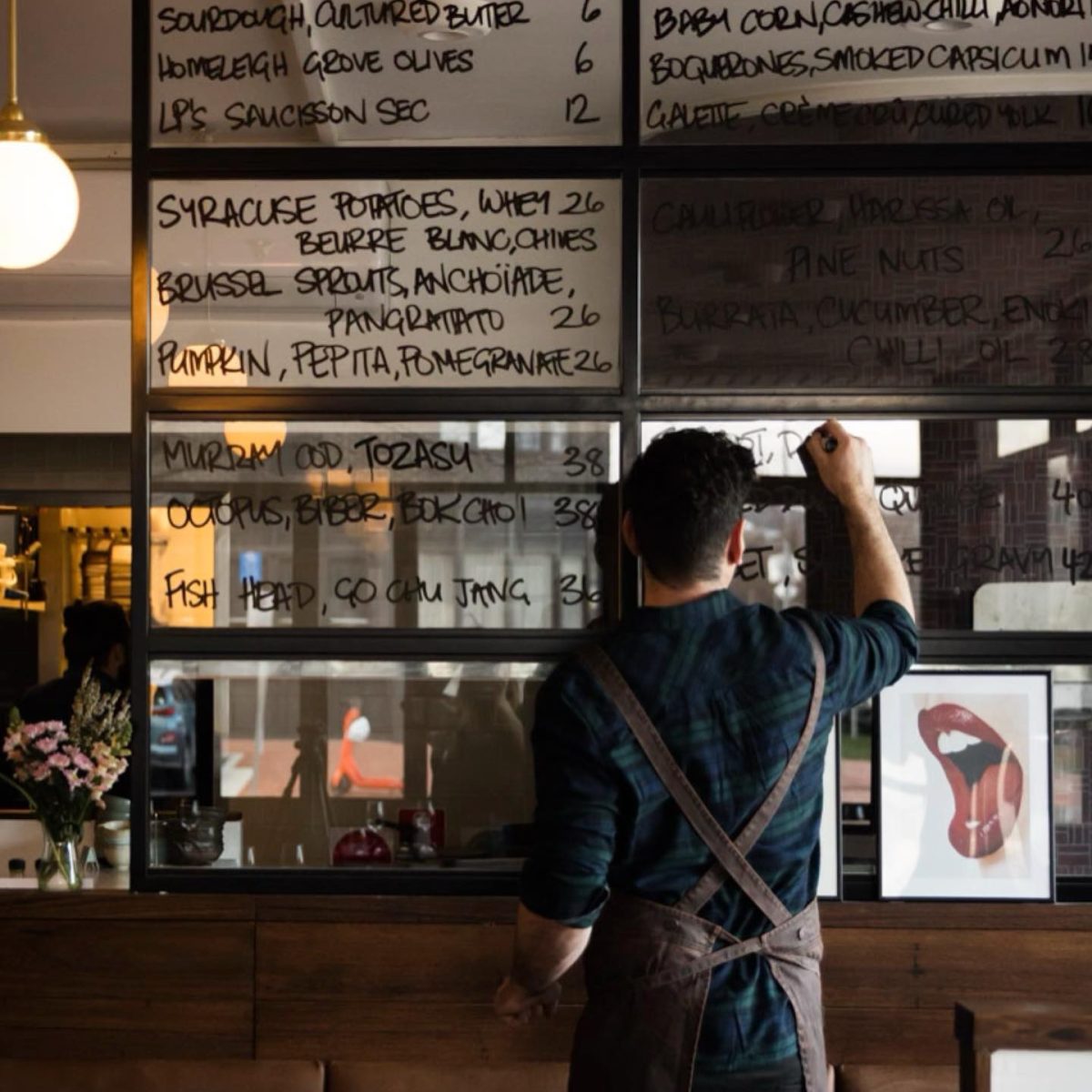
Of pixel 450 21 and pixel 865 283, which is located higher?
pixel 450 21

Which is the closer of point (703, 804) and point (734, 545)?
point (703, 804)

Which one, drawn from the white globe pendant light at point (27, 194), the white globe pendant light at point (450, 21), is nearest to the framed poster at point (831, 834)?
the white globe pendant light at point (450, 21)

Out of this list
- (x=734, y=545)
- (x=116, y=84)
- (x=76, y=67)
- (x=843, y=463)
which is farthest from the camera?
(x=116, y=84)

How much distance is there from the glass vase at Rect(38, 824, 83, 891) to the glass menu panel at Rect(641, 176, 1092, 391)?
1.37 meters

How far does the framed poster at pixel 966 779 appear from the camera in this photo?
Result: 2.78 m

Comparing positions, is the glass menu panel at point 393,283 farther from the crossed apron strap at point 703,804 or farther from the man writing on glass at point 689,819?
the crossed apron strap at point 703,804

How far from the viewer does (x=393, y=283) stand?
2854 mm

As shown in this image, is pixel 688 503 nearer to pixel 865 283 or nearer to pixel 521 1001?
pixel 521 1001

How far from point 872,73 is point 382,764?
1548 mm

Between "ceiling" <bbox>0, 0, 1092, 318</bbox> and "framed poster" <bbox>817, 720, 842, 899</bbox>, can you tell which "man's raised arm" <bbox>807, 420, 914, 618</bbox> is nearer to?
"framed poster" <bbox>817, 720, 842, 899</bbox>

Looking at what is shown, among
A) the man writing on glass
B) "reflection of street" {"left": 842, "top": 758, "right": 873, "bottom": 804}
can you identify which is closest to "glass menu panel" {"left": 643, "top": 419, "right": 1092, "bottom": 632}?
"reflection of street" {"left": 842, "top": 758, "right": 873, "bottom": 804}

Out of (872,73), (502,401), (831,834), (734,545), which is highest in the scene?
(872,73)

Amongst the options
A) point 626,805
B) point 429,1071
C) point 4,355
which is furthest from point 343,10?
point 4,355

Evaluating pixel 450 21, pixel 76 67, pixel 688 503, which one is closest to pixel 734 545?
pixel 688 503
